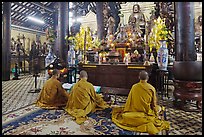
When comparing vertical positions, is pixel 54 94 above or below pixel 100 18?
below

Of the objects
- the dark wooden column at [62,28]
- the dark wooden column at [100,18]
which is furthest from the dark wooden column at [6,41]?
the dark wooden column at [100,18]

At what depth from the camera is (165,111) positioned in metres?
3.48

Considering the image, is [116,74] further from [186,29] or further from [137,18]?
[137,18]

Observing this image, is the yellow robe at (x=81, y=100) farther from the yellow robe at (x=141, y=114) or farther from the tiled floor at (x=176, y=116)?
the tiled floor at (x=176, y=116)

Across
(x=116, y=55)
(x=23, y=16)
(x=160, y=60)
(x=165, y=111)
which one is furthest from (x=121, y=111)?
(x=23, y=16)

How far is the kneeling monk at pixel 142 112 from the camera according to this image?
2605 millimetres

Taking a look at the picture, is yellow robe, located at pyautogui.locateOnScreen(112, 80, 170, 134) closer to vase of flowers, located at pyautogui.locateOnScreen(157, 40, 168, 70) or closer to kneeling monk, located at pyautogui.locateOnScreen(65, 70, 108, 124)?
kneeling monk, located at pyautogui.locateOnScreen(65, 70, 108, 124)

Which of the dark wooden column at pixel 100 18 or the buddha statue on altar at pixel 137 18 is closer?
the dark wooden column at pixel 100 18

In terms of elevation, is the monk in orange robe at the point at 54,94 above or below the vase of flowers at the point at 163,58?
below

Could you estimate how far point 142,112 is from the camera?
2.75 meters

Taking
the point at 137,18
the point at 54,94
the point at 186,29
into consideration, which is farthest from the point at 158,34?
the point at 137,18

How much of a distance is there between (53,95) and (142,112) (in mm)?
1914

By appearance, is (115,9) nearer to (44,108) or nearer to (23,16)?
(23,16)

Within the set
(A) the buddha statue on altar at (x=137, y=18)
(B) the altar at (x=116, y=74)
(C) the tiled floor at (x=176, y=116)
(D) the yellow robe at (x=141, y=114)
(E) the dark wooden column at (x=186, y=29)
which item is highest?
(A) the buddha statue on altar at (x=137, y=18)
